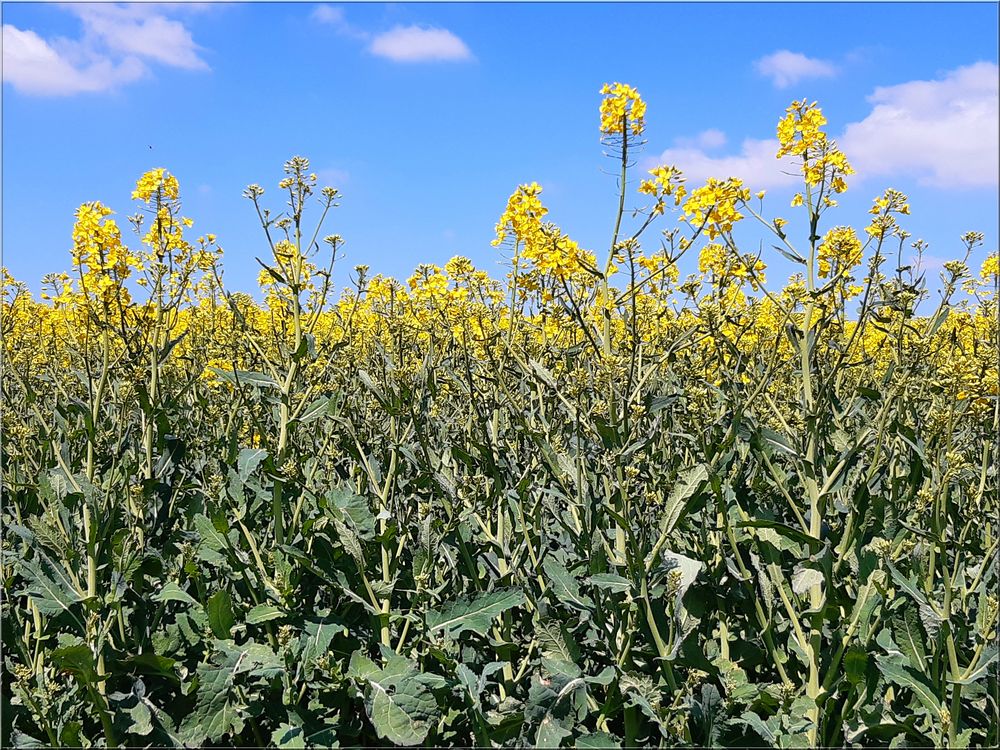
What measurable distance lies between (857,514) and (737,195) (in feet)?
3.95

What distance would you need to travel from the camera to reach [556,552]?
312cm

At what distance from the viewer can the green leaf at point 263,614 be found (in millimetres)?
2703

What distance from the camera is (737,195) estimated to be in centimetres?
302

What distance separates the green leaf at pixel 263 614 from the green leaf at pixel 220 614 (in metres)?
0.09

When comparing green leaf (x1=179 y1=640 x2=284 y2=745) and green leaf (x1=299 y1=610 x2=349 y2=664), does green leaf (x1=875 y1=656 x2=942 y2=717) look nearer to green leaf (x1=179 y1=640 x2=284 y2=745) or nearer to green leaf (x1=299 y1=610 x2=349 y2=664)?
green leaf (x1=299 y1=610 x2=349 y2=664)

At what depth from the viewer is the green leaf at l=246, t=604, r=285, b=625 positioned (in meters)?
2.70

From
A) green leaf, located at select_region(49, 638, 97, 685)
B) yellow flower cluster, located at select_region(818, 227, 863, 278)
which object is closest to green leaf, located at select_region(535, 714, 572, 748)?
green leaf, located at select_region(49, 638, 97, 685)

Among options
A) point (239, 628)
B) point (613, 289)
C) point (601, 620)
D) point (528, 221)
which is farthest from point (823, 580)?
point (239, 628)

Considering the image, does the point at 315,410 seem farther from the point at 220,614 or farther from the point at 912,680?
the point at 912,680

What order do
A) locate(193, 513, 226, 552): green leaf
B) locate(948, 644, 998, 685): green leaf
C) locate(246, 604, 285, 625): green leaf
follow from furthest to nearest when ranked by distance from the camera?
locate(193, 513, 226, 552): green leaf
locate(246, 604, 285, 625): green leaf
locate(948, 644, 998, 685): green leaf

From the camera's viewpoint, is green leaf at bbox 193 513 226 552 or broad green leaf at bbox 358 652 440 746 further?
green leaf at bbox 193 513 226 552

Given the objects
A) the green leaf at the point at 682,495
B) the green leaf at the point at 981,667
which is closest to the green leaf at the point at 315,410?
the green leaf at the point at 682,495

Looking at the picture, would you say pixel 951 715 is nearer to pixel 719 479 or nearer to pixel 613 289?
pixel 719 479

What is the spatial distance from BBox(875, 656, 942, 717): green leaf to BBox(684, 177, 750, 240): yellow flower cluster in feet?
5.09
